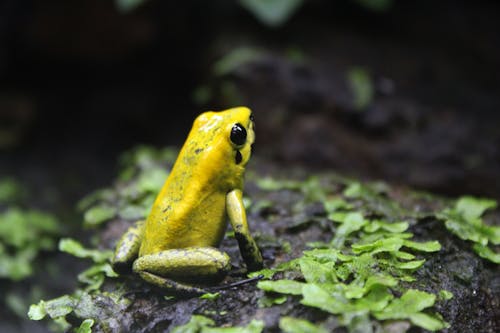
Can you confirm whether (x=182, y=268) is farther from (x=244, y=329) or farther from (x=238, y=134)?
(x=238, y=134)

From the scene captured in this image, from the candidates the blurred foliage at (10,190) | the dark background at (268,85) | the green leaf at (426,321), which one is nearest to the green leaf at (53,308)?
the green leaf at (426,321)

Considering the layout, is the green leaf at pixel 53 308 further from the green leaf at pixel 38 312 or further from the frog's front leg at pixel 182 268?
the frog's front leg at pixel 182 268

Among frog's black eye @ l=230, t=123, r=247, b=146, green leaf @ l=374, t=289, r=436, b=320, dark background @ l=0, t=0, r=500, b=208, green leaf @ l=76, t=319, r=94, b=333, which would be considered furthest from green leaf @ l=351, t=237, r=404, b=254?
dark background @ l=0, t=0, r=500, b=208

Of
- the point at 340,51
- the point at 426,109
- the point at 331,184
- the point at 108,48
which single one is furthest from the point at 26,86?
the point at 426,109

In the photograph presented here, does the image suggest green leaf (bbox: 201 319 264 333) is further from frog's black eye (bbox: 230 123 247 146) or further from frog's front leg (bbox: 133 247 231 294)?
frog's black eye (bbox: 230 123 247 146)

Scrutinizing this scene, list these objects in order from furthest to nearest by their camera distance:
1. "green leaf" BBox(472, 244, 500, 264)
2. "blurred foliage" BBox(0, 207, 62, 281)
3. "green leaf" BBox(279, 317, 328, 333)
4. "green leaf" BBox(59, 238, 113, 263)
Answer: "blurred foliage" BBox(0, 207, 62, 281), "green leaf" BBox(59, 238, 113, 263), "green leaf" BBox(472, 244, 500, 264), "green leaf" BBox(279, 317, 328, 333)

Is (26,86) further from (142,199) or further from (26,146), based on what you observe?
(142,199)

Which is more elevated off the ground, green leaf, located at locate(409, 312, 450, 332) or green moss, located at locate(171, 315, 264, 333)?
green moss, located at locate(171, 315, 264, 333)
